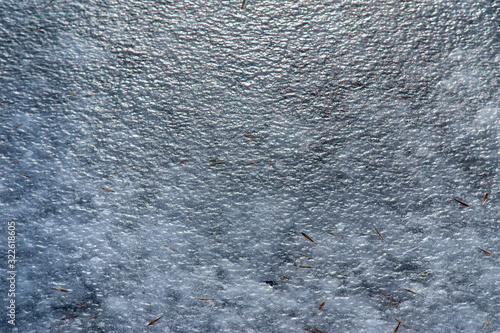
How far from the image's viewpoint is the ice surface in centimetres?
151

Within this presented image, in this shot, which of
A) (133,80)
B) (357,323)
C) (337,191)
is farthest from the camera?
(133,80)

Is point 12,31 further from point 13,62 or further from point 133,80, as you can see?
point 133,80

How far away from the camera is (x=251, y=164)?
1.83 metres

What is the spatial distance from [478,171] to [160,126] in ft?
4.72

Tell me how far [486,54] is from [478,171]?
0.71 metres

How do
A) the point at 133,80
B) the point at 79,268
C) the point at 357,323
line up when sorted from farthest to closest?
the point at 133,80 → the point at 79,268 → the point at 357,323

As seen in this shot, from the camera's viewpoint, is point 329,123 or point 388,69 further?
point 388,69

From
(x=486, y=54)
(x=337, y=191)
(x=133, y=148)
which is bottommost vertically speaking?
(x=337, y=191)

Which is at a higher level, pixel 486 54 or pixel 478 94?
Result: pixel 486 54

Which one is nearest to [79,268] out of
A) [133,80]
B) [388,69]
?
[133,80]

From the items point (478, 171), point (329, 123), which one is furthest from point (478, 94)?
point (329, 123)

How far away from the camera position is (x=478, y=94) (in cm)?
198

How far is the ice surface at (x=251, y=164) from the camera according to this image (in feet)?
4.97

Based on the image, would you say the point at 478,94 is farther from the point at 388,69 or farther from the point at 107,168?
the point at 107,168
